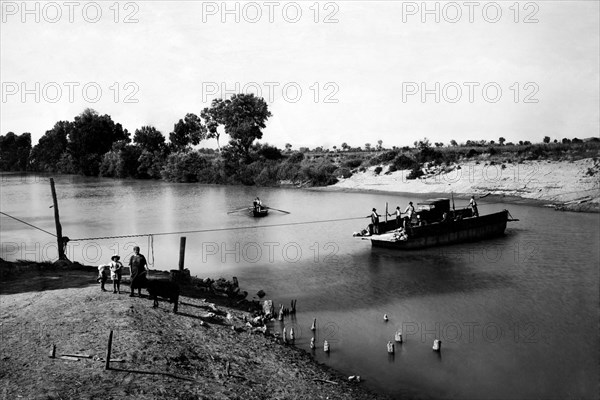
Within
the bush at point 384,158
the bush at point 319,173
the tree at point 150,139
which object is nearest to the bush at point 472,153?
the bush at point 384,158

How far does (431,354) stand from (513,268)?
A: 15579 millimetres

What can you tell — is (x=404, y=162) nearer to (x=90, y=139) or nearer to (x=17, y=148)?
(x=90, y=139)

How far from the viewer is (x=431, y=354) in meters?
18.5

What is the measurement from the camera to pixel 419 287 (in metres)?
27.4

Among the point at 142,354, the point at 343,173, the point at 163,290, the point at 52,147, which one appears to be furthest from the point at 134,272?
the point at 52,147

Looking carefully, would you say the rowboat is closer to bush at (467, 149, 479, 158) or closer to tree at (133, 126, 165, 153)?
bush at (467, 149, 479, 158)

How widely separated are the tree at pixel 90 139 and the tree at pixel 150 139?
1812 centimetres

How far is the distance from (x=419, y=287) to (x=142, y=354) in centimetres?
1745

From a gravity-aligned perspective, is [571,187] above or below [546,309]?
above

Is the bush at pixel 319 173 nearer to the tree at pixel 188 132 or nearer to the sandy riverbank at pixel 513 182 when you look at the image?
the sandy riverbank at pixel 513 182

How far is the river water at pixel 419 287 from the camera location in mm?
17266

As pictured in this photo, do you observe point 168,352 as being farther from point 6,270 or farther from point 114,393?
point 6,270

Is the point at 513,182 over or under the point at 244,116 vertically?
under

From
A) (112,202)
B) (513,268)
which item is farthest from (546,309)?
(112,202)
